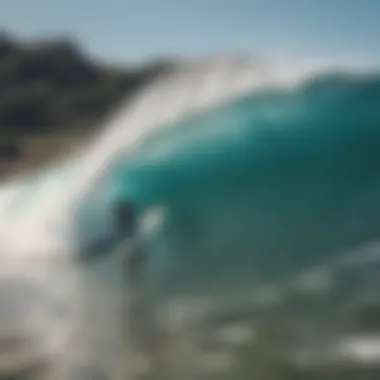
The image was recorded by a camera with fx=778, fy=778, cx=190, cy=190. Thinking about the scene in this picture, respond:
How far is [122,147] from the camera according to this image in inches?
73.4

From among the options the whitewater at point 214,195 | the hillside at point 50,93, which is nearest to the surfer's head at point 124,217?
the whitewater at point 214,195

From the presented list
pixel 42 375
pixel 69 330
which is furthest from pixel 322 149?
pixel 42 375

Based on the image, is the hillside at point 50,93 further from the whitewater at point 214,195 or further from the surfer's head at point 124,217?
the surfer's head at point 124,217

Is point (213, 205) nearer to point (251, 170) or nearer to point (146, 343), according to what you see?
point (251, 170)

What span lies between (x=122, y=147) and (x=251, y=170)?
1.03ft

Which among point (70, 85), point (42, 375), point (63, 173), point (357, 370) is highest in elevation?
point (70, 85)

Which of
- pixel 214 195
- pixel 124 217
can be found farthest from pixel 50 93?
pixel 214 195

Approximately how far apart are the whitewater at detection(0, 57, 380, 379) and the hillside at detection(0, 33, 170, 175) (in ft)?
0.15

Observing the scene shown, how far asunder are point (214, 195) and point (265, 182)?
13 cm

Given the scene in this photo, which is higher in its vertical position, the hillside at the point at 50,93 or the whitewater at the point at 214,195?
the hillside at the point at 50,93

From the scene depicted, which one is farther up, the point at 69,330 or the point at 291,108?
the point at 291,108

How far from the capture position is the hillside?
6.14ft

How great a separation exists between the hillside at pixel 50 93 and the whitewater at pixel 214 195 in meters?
0.05

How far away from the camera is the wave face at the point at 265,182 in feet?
6.10
